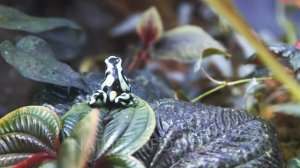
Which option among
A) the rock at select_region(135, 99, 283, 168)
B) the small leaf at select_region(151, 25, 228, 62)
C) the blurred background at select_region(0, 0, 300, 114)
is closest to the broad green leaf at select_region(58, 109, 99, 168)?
the rock at select_region(135, 99, 283, 168)

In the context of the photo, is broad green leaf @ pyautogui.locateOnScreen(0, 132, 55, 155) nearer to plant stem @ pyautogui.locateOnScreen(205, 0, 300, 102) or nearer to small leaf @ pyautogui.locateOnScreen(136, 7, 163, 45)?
plant stem @ pyautogui.locateOnScreen(205, 0, 300, 102)

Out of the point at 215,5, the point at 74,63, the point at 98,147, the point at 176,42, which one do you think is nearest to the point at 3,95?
the point at 74,63

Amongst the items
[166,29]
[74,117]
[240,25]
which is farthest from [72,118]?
[166,29]

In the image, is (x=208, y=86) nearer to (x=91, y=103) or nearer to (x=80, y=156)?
(x=91, y=103)

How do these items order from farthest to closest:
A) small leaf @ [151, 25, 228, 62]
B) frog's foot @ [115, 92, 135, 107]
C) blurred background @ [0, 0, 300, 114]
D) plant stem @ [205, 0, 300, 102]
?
blurred background @ [0, 0, 300, 114], small leaf @ [151, 25, 228, 62], frog's foot @ [115, 92, 135, 107], plant stem @ [205, 0, 300, 102]

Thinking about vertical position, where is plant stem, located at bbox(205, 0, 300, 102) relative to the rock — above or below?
above
